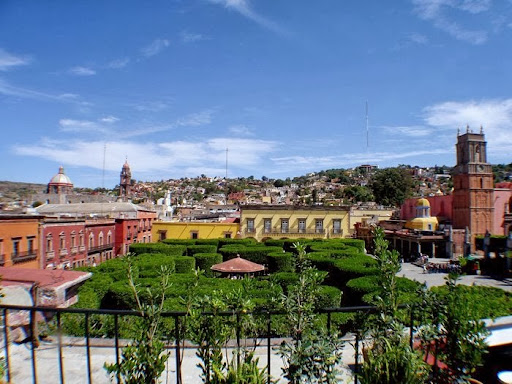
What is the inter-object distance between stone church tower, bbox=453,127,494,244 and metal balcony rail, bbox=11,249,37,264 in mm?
40381

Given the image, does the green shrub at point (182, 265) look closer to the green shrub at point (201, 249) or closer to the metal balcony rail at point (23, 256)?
the green shrub at point (201, 249)

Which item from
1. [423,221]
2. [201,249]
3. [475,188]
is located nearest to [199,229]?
[201,249]

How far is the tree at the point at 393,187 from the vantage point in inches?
2704

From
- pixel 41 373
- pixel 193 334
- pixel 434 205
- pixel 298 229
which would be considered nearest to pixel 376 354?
pixel 193 334

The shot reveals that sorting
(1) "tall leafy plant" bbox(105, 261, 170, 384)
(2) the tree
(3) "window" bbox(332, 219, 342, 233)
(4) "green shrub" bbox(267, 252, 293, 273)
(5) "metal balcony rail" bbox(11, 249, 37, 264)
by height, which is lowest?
(4) "green shrub" bbox(267, 252, 293, 273)

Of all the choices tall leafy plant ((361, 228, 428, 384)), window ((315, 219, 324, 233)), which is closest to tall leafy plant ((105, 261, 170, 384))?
tall leafy plant ((361, 228, 428, 384))

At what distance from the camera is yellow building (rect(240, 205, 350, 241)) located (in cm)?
3422

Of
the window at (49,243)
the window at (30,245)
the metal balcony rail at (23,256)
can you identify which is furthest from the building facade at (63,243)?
the metal balcony rail at (23,256)

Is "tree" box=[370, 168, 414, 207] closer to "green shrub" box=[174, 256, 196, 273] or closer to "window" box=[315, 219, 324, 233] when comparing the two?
"window" box=[315, 219, 324, 233]

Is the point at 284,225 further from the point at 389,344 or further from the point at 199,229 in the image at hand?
the point at 389,344

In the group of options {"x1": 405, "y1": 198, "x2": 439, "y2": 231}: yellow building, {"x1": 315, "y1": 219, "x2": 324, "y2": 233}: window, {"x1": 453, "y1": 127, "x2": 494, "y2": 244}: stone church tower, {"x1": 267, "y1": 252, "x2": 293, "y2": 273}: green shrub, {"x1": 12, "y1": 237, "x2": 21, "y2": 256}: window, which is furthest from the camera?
{"x1": 453, "y1": 127, "x2": 494, "y2": 244}: stone church tower

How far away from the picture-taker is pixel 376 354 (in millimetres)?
2639

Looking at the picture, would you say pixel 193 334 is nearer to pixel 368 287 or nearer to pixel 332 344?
pixel 332 344

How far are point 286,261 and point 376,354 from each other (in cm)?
1961
